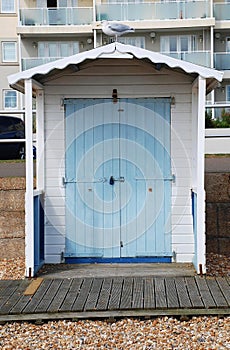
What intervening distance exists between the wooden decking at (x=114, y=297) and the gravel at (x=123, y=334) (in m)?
0.13

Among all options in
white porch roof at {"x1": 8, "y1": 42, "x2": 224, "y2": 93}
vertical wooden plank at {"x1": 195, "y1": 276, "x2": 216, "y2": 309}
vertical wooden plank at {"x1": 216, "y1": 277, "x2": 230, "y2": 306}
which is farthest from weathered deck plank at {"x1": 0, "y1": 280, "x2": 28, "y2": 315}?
white porch roof at {"x1": 8, "y1": 42, "x2": 224, "y2": 93}

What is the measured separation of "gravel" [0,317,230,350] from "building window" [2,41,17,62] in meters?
25.8

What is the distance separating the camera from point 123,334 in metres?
4.96

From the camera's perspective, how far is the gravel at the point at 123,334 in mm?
4719

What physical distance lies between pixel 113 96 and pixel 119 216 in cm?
150

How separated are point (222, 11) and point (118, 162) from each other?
69.5 ft

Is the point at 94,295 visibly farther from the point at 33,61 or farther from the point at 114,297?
the point at 33,61

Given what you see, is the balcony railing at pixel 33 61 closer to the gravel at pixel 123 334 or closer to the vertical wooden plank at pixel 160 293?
the vertical wooden plank at pixel 160 293

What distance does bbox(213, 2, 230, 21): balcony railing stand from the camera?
→ 26.7m

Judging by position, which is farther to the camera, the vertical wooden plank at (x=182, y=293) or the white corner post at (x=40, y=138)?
the white corner post at (x=40, y=138)

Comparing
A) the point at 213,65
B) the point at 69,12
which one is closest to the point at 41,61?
the point at 69,12

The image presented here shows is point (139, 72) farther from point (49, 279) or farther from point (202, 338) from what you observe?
point (202, 338)

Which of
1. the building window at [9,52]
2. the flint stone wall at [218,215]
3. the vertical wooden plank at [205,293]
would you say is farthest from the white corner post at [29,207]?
the building window at [9,52]

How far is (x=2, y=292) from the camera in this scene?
20.1ft
